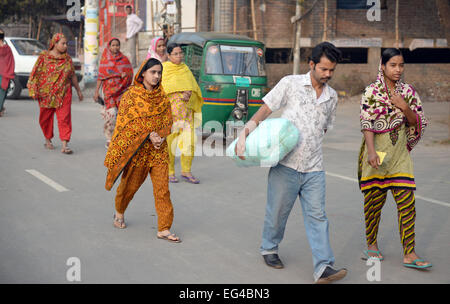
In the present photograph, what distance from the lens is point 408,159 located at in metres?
5.13

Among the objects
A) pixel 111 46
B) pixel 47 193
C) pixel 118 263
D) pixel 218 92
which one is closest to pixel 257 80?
pixel 218 92

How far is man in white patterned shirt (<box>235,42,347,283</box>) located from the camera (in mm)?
4629

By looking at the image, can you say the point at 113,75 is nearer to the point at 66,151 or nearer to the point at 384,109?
the point at 66,151

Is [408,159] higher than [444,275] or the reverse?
higher

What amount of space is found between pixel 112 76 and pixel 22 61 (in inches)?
403

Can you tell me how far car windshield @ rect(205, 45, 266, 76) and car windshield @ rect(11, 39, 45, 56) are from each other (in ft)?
31.6

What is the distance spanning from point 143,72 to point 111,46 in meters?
4.85

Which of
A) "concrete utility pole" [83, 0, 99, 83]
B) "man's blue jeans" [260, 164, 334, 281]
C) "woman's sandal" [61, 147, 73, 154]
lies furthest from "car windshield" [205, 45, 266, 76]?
"concrete utility pole" [83, 0, 99, 83]

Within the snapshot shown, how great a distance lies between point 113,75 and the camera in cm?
1065

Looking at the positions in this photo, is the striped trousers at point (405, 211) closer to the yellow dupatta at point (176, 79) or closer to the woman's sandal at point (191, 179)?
the woman's sandal at point (191, 179)
